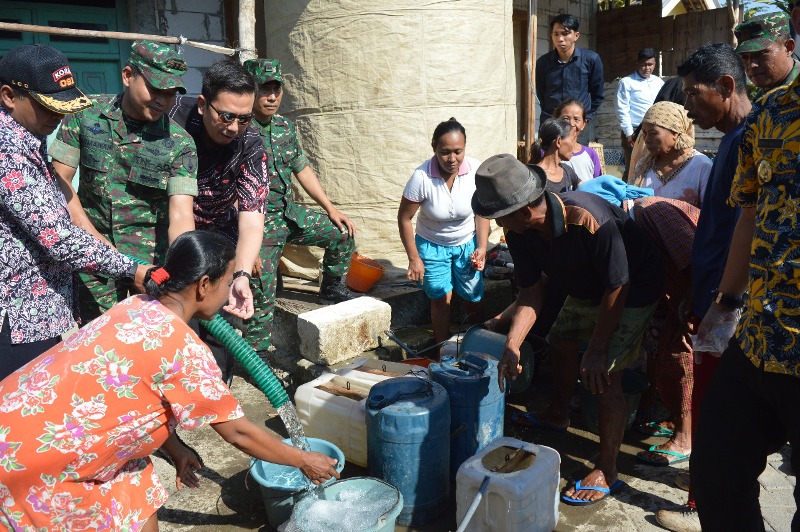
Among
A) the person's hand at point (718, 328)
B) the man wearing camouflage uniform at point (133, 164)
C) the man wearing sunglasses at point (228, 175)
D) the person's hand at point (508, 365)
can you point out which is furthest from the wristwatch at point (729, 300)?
the man wearing camouflage uniform at point (133, 164)

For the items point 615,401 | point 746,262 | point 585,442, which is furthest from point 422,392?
point 746,262

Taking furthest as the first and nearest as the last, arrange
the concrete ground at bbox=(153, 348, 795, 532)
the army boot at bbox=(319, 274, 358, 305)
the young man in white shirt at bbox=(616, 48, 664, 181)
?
1. the young man in white shirt at bbox=(616, 48, 664, 181)
2. the army boot at bbox=(319, 274, 358, 305)
3. the concrete ground at bbox=(153, 348, 795, 532)

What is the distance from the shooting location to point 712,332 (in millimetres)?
2875

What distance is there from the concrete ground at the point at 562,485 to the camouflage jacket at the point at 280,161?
1.51 metres

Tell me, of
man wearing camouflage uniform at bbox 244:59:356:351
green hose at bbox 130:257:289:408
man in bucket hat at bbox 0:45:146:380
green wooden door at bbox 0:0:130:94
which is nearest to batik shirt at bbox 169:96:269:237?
man wearing camouflage uniform at bbox 244:59:356:351

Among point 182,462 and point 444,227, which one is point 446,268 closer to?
point 444,227

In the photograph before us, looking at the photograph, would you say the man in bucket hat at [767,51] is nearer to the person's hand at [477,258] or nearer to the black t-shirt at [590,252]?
the black t-shirt at [590,252]

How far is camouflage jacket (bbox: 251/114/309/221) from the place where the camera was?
192 inches

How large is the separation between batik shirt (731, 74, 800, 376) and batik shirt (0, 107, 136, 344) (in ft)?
8.04

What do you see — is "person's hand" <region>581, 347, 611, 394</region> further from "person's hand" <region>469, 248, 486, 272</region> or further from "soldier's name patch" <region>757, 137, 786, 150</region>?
"person's hand" <region>469, 248, 486, 272</region>

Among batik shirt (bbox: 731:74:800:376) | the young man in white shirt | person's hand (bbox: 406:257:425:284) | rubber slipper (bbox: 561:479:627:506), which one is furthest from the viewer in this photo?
the young man in white shirt

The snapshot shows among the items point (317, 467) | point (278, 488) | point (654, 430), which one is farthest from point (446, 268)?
point (317, 467)

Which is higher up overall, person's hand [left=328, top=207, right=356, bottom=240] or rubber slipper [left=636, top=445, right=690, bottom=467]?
person's hand [left=328, top=207, right=356, bottom=240]

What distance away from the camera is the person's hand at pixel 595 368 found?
3.62 metres
